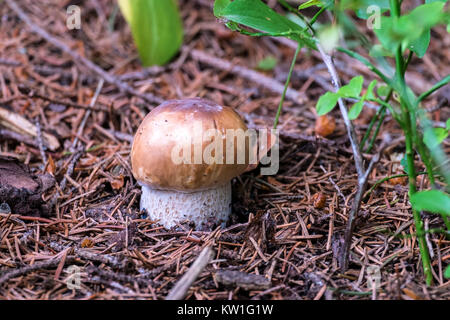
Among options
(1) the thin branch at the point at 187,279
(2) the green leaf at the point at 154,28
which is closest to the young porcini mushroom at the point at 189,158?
(1) the thin branch at the point at 187,279

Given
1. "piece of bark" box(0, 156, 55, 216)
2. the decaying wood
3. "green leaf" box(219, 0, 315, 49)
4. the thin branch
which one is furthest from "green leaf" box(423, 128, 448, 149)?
the decaying wood

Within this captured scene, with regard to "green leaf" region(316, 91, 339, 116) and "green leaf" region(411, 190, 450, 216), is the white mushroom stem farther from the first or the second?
"green leaf" region(411, 190, 450, 216)

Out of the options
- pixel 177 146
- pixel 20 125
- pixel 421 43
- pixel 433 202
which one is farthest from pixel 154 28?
pixel 433 202

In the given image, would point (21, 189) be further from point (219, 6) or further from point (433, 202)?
point (433, 202)

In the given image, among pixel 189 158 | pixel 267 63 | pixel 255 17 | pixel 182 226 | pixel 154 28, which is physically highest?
pixel 154 28

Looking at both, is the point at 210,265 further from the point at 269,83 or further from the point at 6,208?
the point at 269,83
